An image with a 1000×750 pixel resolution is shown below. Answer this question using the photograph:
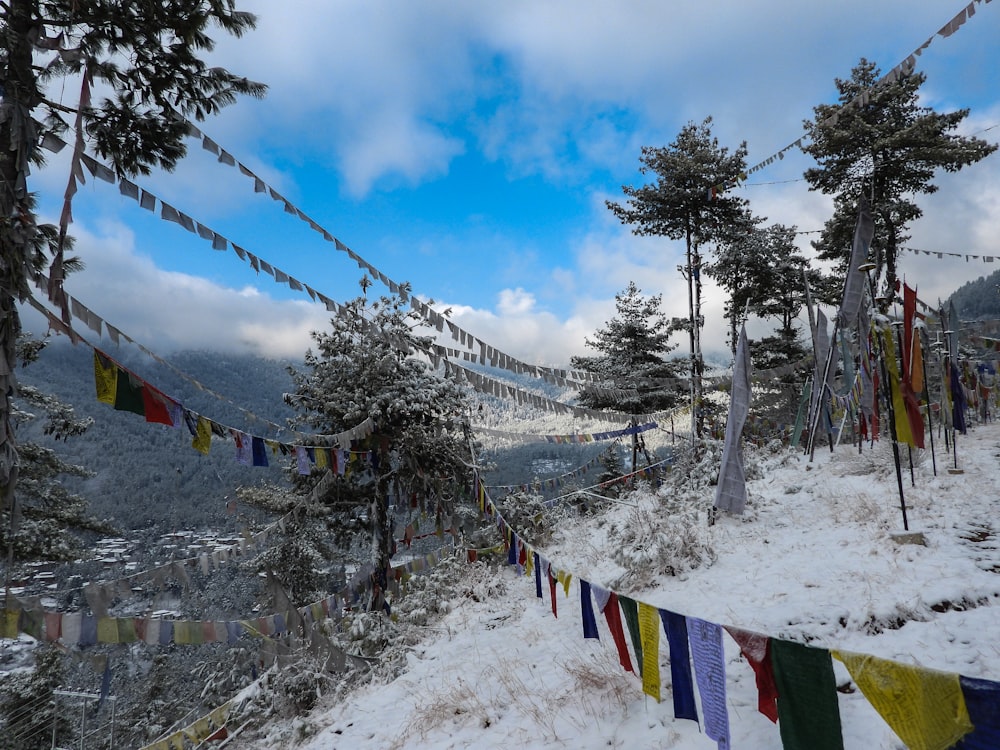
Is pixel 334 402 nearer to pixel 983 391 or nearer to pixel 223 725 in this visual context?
pixel 223 725

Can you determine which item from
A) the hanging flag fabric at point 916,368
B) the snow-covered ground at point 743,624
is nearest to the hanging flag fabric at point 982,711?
the snow-covered ground at point 743,624

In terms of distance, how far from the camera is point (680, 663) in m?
3.91

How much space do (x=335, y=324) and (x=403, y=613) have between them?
9860 mm

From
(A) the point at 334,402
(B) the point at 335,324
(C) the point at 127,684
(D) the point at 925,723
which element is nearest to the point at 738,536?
(D) the point at 925,723

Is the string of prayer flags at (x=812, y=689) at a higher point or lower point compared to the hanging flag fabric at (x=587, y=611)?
higher

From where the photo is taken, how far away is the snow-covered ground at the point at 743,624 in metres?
4.57

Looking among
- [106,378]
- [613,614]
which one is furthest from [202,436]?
[613,614]

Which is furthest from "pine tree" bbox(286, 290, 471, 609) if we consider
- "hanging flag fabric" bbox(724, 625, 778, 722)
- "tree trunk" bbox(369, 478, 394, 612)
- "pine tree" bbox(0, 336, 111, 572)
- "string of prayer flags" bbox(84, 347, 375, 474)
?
"hanging flag fabric" bbox(724, 625, 778, 722)

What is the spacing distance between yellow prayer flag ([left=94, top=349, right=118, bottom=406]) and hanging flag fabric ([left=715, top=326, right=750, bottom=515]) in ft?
32.5

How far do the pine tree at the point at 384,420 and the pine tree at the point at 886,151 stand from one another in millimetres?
16151

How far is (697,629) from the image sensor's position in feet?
11.9

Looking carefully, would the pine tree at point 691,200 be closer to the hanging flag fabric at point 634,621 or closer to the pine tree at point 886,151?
the pine tree at point 886,151

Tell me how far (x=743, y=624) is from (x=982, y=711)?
383cm

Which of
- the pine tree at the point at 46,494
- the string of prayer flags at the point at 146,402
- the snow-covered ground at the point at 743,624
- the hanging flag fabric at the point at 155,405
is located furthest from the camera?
the pine tree at the point at 46,494
